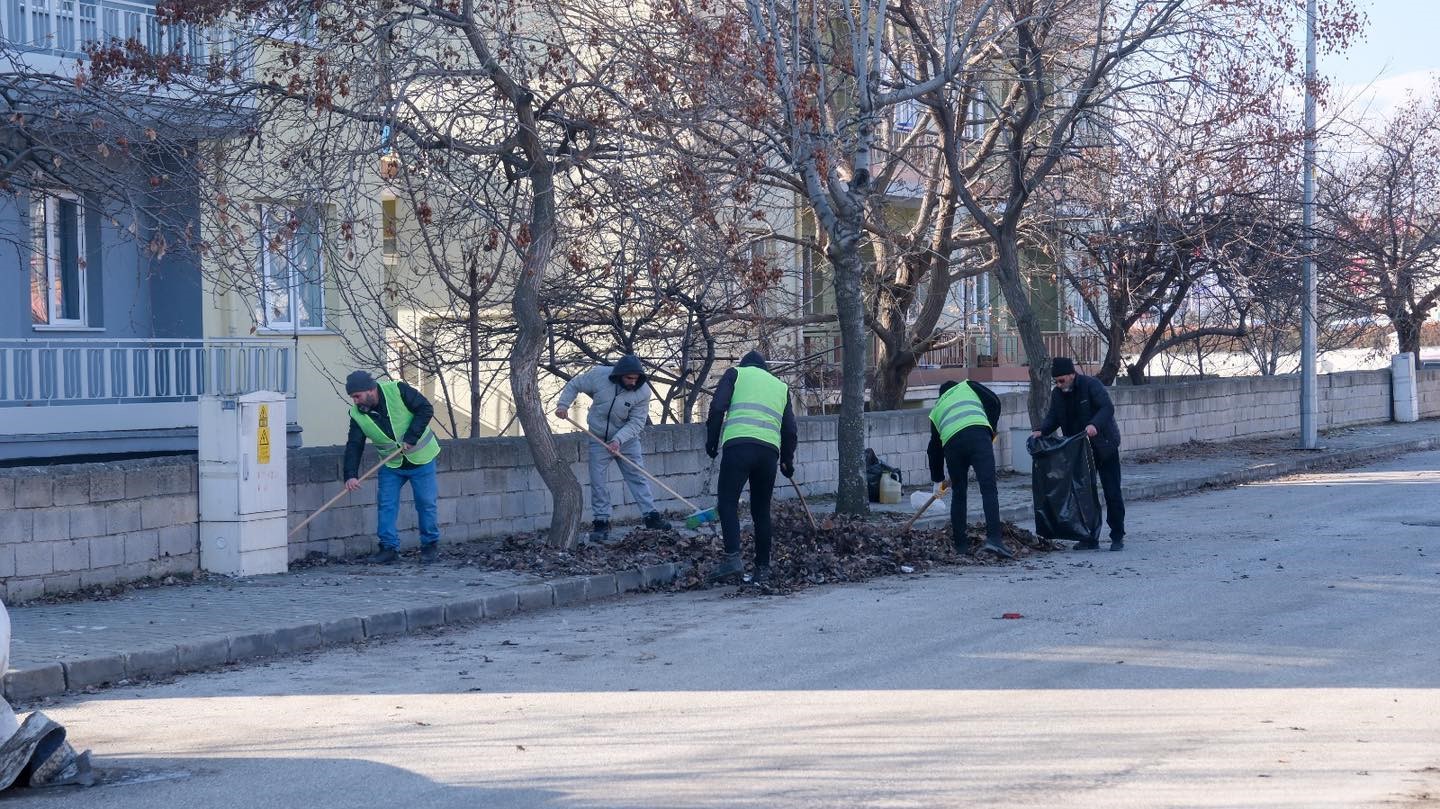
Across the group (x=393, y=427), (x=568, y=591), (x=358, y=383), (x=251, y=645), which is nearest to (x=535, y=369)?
(x=393, y=427)

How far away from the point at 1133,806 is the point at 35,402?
12.4 m

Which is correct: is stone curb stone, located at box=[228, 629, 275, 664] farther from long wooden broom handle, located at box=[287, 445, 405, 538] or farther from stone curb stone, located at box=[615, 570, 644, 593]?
stone curb stone, located at box=[615, 570, 644, 593]

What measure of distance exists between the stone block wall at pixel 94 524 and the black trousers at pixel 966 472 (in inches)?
244

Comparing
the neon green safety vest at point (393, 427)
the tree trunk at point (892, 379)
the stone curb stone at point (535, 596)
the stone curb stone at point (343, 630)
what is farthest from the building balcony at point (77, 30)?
the tree trunk at point (892, 379)

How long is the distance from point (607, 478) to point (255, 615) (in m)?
4.91

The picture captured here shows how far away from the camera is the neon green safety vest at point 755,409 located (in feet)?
35.5

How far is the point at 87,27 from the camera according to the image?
48.1ft

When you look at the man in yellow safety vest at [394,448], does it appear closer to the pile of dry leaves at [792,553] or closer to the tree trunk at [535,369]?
the pile of dry leaves at [792,553]

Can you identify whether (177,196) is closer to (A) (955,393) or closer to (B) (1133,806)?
(A) (955,393)

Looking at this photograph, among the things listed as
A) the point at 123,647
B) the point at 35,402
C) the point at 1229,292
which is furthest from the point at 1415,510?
the point at 35,402

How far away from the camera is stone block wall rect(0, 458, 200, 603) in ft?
32.7

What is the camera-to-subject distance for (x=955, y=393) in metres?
12.5

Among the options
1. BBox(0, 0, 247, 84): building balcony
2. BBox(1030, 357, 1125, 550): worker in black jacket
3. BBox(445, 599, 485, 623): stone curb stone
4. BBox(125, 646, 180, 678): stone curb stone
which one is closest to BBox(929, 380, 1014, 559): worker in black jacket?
BBox(1030, 357, 1125, 550): worker in black jacket

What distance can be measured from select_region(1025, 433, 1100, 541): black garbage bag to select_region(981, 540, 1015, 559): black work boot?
0.73 meters
